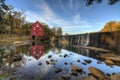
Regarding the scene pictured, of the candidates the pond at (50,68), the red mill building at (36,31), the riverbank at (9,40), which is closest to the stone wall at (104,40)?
the pond at (50,68)

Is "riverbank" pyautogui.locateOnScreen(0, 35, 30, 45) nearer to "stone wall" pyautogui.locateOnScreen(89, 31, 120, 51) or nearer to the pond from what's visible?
"stone wall" pyautogui.locateOnScreen(89, 31, 120, 51)

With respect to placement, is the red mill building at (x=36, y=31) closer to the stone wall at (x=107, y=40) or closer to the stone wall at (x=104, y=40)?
the stone wall at (x=104, y=40)

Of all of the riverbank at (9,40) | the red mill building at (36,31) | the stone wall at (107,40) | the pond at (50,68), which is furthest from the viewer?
the red mill building at (36,31)

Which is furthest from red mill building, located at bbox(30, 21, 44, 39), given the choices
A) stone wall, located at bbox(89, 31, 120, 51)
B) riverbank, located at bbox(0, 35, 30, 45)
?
stone wall, located at bbox(89, 31, 120, 51)

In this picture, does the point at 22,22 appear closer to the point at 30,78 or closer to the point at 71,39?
the point at 71,39

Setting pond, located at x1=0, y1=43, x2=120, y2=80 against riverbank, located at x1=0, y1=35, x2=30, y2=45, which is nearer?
pond, located at x1=0, y1=43, x2=120, y2=80

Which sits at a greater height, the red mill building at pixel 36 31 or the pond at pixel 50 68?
the red mill building at pixel 36 31

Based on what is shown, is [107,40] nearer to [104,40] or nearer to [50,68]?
[104,40]

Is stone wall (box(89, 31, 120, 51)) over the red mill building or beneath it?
beneath

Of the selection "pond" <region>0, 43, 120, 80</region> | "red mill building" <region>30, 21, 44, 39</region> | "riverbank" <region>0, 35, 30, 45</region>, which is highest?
"red mill building" <region>30, 21, 44, 39</region>

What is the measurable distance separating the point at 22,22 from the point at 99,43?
1173 inches

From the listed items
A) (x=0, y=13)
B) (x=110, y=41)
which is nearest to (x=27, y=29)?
(x=0, y=13)

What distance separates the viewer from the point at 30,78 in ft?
25.3

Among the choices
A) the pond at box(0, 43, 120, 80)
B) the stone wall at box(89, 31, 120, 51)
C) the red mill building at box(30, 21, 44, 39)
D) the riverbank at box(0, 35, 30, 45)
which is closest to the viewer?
the pond at box(0, 43, 120, 80)
